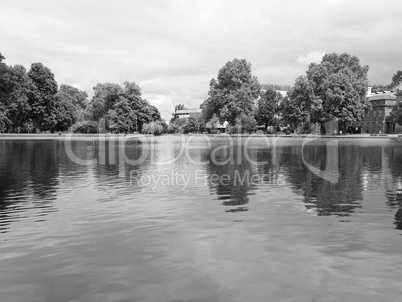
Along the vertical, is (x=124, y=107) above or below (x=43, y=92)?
below

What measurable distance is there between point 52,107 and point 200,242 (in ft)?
304

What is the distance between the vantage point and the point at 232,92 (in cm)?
10700

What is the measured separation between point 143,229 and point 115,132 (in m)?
110

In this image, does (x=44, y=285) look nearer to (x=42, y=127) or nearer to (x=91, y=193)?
(x=91, y=193)

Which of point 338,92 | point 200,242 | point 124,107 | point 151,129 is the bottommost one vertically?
point 200,242

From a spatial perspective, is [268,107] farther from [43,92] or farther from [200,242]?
[200,242]

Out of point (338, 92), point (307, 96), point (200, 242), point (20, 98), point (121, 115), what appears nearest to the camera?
point (200, 242)

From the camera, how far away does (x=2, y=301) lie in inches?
249

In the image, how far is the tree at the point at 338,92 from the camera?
304ft

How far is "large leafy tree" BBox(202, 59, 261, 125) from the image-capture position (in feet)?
341

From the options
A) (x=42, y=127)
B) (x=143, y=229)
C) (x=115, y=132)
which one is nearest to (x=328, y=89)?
(x=115, y=132)

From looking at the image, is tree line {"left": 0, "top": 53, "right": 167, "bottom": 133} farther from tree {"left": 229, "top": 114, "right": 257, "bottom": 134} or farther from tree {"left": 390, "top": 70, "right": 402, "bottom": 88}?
tree {"left": 390, "top": 70, "right": 402, "bottom": 88}

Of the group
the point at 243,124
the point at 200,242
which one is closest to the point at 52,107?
the point at 243,124

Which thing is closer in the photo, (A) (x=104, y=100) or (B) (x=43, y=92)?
(B) (x=43, y=92)
